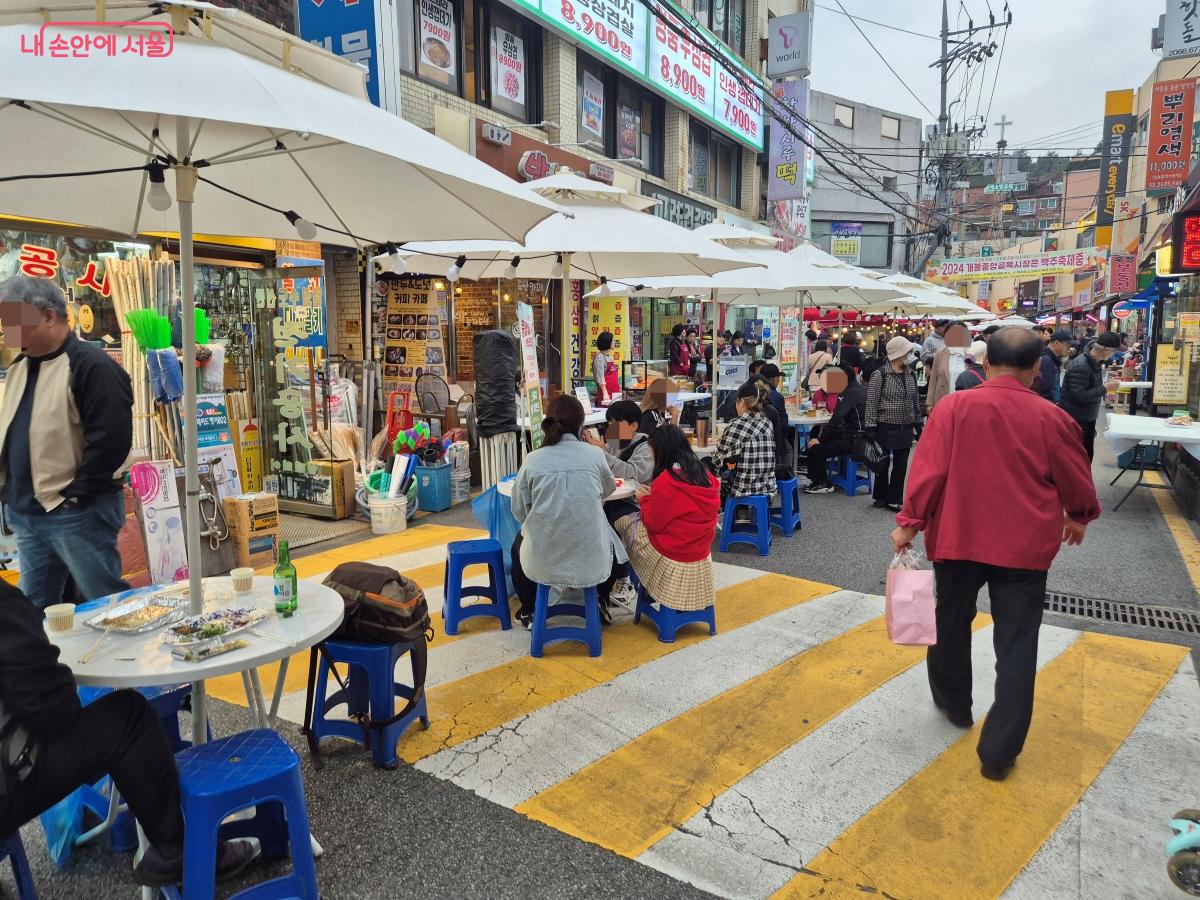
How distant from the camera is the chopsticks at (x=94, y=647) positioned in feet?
8.38

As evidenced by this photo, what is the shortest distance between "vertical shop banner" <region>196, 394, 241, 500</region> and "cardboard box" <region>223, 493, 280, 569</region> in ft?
0.54

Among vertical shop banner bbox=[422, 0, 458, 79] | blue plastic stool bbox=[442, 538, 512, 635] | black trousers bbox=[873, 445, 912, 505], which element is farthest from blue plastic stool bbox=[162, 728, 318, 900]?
vertical shop banner bbox=[422, 0, 458, 79]

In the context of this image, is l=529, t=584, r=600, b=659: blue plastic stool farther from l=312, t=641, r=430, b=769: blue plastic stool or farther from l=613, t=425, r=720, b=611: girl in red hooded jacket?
l=312, t=641, r=430, b=769: blue plastic stool

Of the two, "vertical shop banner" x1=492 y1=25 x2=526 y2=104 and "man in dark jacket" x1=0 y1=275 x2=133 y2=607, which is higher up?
"vertical shop banner" x1=492 y1=25 x2=526 y2=104

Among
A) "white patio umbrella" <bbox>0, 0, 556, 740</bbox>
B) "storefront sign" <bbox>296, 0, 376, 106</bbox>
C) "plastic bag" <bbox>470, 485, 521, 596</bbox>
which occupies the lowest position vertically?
"plastic bag" <bbox>470, 485, 521, 596</bbox>

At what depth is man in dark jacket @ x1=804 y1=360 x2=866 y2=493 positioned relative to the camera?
9.48 metres

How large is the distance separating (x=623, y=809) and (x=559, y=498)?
180 centimetres

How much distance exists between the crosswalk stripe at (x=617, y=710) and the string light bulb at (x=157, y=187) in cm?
270

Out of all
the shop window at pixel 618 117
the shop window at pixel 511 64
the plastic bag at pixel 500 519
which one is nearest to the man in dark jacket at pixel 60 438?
the plastic bag at pixel 500 519

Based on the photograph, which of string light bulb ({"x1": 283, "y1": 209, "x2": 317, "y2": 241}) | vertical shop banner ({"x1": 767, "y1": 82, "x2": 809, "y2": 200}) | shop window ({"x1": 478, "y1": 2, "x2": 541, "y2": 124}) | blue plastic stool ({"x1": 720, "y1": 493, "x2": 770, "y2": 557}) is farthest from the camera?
vertical shop banner ({"x1": 767, "y1": 82, "x2": 809, "y2": 200})

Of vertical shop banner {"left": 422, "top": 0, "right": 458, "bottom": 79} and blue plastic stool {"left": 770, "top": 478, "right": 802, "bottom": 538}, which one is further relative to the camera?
vertical shop banner {"left": 422, "top": 0, "right": 458, "bottom": 79}

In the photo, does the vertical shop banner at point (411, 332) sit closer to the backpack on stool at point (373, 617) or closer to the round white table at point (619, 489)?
the round white table at point (619, 489)

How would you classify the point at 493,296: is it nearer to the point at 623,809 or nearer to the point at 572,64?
the point at 572,64

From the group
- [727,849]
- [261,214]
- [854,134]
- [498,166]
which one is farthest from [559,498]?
[854,134]
